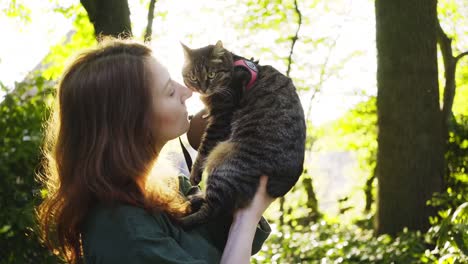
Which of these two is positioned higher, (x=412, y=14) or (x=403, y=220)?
(x=412, y=14)

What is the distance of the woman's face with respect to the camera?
193 centimetres

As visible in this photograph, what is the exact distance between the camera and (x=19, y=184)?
16.1ft

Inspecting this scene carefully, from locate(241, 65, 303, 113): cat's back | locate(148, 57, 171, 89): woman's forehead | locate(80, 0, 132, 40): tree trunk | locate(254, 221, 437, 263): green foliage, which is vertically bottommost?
locate(254, 221, 437, 263): green foliage

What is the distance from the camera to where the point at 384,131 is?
671 centimetres

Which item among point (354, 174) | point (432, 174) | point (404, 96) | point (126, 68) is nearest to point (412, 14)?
point (404, 96)

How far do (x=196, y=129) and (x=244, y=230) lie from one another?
0.85m

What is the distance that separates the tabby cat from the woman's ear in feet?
0.16

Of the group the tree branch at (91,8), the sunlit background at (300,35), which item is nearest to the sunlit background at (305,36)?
the sunlit background at (300,35)

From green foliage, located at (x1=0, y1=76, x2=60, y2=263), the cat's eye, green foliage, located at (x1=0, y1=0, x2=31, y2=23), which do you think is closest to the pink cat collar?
the cat's eye

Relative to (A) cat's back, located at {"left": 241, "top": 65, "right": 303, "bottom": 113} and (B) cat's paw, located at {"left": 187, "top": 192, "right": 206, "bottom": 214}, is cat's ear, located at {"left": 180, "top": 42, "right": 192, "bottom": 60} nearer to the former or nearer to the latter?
(A) cat's back, located at {"left": 241, "top": 65, "right": 303, "bottom": 113}

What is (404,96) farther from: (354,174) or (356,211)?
(354,174)

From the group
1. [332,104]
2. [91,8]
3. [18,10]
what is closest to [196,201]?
[91,8]

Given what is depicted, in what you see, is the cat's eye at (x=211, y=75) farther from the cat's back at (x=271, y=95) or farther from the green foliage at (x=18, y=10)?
the green foliage at (x=18, y=10)

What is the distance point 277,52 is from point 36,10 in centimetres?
368
